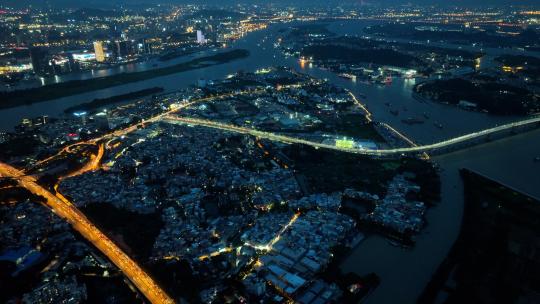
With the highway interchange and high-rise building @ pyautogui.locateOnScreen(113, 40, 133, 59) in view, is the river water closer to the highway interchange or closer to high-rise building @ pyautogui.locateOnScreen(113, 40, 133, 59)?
the highway interchange

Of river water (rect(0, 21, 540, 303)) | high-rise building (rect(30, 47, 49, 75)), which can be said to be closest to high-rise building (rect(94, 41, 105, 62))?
high-rise building (rect(30, 47, 49, 75))

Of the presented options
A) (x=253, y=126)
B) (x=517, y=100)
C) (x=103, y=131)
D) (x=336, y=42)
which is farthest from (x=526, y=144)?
(x=336, y=42)

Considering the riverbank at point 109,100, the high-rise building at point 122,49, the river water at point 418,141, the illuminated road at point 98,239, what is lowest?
the riverbank at point 109,100

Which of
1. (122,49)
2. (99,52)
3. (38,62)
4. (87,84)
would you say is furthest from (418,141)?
(122,49)

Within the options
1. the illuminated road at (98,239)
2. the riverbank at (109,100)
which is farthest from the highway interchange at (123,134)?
the riverbank at (109,100)

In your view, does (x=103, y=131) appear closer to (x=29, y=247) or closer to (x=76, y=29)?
(x=29, y=247)

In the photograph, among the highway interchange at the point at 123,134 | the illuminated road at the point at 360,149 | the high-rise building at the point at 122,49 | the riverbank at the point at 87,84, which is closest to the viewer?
the highway interchange at the point at 123,134

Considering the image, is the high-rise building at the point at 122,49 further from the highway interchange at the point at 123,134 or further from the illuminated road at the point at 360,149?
the illuminated road at the point at 360,149
